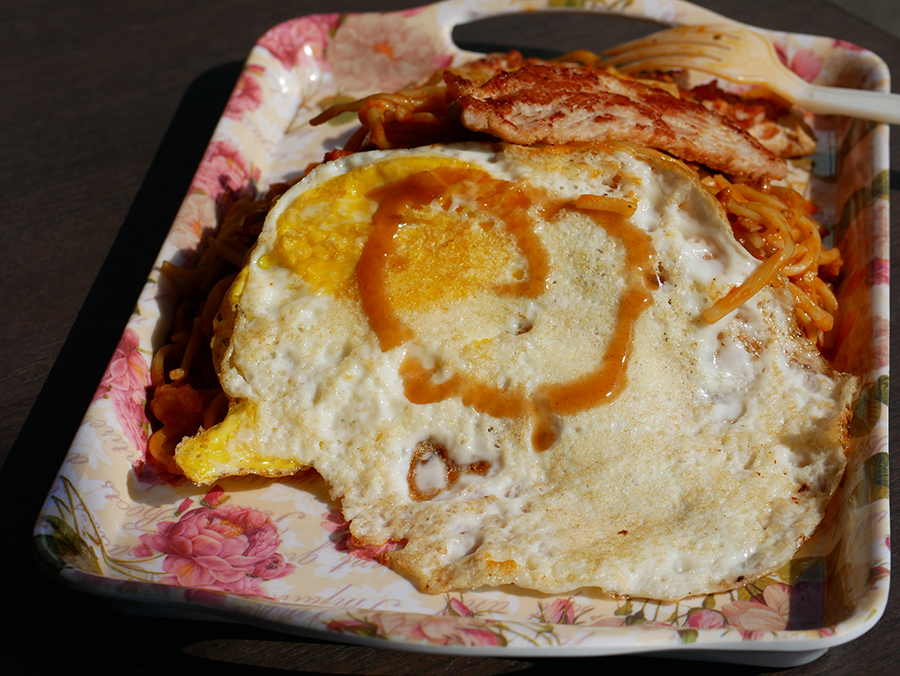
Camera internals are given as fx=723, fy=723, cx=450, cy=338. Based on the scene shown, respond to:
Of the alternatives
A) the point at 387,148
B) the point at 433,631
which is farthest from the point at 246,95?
the point at 433,631

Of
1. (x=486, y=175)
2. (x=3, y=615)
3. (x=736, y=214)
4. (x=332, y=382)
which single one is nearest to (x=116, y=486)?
(x=3, y=615)

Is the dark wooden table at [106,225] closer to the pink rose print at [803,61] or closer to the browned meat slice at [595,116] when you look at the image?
the pink rose print at [803,61]

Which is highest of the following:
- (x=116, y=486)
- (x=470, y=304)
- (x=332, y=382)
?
(x=470, y=304)

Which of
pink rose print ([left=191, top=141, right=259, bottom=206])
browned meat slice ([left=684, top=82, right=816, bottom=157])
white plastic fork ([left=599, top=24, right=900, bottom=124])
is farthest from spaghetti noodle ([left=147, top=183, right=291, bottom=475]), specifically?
browned meat slice ([left=684, top=82, right=816, bottom=157])

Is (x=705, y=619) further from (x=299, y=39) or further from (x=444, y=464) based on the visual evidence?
(x=299, y=39)

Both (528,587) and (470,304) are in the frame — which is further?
(470,304)

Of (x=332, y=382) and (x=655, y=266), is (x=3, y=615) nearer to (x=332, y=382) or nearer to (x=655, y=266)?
(x=332, y=382)
